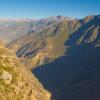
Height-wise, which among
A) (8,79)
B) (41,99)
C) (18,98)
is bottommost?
(41,99)

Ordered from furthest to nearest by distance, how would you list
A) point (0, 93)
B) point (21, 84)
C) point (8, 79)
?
point (21, 84), point (8, 79), point (0, 93)

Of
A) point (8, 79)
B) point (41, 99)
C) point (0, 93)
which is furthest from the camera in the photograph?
point (41, 99)

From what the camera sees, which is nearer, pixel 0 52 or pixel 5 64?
pixel 5 64

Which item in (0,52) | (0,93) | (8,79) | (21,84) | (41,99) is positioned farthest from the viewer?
(41,99)

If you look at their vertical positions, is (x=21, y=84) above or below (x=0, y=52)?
below

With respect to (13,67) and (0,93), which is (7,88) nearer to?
(0,93)

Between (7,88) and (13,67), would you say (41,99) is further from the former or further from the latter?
(7,88)

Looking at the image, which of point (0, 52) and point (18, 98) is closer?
point (18, 98)

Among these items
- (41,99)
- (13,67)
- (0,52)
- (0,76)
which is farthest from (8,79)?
(41,99)

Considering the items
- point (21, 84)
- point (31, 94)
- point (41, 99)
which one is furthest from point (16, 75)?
point (41, 99)

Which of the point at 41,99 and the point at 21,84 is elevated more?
the point at 21,84
